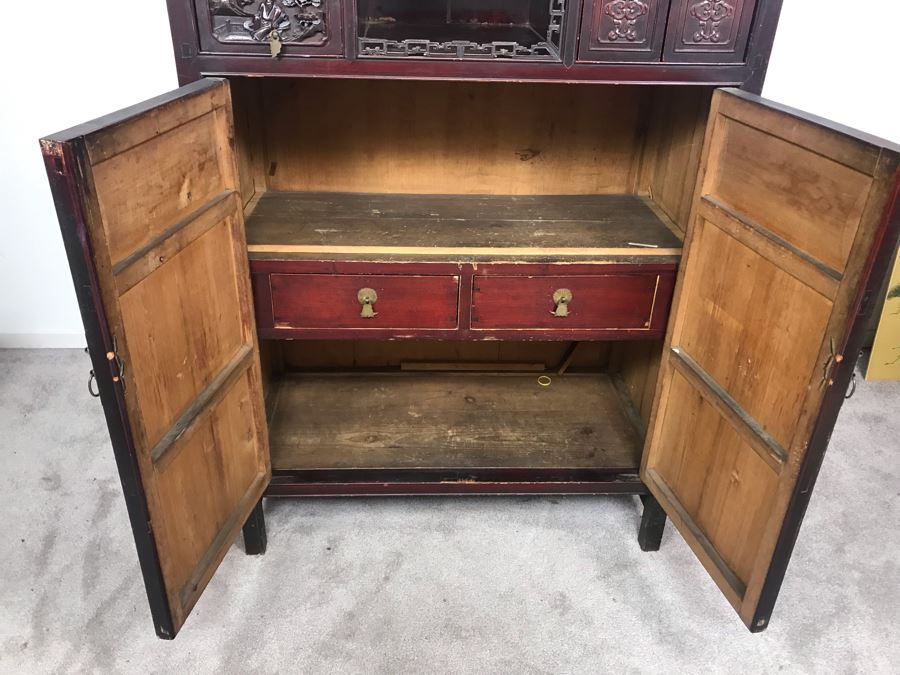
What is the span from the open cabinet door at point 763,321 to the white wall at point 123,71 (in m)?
1.20

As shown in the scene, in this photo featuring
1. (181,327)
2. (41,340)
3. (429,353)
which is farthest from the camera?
(41,340)

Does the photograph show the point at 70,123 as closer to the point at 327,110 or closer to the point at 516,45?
the point at 327,110

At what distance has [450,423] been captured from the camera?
6.81 ft

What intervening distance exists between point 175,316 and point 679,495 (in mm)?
1190

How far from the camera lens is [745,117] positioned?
135cm

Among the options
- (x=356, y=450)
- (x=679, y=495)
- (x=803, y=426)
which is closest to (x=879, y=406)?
(x=679, y=495)

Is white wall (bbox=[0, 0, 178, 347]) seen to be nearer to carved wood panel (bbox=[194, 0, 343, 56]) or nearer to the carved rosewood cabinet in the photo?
the carved rosewood cabinet

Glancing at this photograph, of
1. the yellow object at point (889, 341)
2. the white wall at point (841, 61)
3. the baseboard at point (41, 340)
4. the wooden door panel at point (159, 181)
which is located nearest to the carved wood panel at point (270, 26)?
the wooden door panel at point (159, 181)

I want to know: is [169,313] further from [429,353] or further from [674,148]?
[674,148]

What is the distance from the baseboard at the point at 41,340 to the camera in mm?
2736

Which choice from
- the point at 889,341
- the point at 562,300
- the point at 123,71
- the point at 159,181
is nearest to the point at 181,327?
the point at 159,181

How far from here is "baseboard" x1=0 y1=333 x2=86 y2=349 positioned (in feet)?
8.98

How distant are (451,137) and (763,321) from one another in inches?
40.6

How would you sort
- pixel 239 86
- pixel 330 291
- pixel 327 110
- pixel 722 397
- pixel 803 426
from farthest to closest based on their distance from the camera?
pixel 327 110 → pixel 239 86 → pixel 330 291 → pixel 722 397 → pixel 803 426
